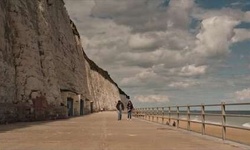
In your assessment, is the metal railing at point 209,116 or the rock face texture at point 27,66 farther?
the rock face texture at point 27,66

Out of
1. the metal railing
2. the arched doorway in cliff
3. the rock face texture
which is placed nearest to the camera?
the metal railing

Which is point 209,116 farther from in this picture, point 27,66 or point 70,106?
point 70,106

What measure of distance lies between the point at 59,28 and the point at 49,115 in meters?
19.8

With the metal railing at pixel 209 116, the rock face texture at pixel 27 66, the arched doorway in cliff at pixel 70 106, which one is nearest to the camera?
the metal railing at pixel 209 116

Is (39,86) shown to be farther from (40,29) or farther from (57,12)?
(57,12)

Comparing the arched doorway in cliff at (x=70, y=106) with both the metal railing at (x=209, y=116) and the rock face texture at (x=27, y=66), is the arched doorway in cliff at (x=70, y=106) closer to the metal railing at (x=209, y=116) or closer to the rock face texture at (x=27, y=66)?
the rock face texture at (x=27, y=66)

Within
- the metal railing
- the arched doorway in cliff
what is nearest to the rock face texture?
the arched doorway in cliff

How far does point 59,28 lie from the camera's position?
51.1 meters

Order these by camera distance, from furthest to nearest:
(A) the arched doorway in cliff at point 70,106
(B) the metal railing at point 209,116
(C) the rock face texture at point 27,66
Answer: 1. (A) the arched doorway in cliff at point 70,106
2. (C) the rock face texture at point 27,66
3. (B) the metal railing at point 209,116

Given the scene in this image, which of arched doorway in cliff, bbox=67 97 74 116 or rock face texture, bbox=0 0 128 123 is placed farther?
arched doorway in cliff, bbox=67 97 74 116

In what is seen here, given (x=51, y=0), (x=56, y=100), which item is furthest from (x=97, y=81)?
(x=56, y=100)

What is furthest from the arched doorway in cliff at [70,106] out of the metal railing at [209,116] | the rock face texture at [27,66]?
the metal railing at [209,116]

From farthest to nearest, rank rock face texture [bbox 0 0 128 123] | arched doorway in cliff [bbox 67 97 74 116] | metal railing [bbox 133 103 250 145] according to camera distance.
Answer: arched doorway in cliff [bbox 67 97 74 116] → rock face texture [bbox 0 0 128 123] → metal railing [bbox 133 103 250 145]

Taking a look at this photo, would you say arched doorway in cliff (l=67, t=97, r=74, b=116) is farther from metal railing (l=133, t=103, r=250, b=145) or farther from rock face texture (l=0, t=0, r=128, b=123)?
metal railing (l=133, t=103, r=250, b=145)
